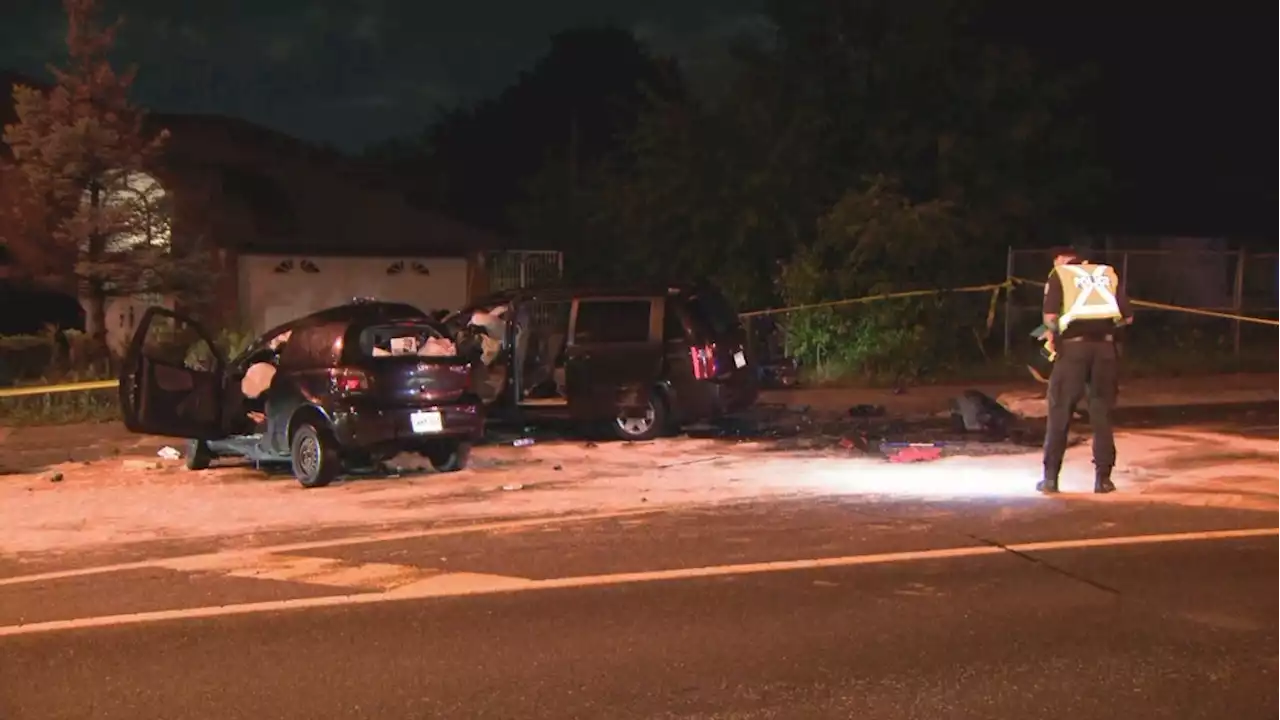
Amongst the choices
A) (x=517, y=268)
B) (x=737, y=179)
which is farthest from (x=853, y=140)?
(x=517, y=268)

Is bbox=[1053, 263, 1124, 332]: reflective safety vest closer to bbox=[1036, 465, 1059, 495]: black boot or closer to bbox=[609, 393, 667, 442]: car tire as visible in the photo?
bbox=[1036, 465, 1059, 495]: black boot

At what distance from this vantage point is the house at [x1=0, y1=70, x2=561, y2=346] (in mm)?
22641

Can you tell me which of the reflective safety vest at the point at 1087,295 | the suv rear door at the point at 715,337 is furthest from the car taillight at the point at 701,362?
the reflective safety vest at the point at 1087,295

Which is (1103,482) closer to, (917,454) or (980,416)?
(917,454)

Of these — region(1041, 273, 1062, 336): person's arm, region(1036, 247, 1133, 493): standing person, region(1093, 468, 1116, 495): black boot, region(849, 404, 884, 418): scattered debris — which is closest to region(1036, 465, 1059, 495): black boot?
region(1036, 247, 1133, 493): standing person

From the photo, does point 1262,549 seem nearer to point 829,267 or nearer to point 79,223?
point 829,267

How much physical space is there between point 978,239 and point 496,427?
31.3 feet

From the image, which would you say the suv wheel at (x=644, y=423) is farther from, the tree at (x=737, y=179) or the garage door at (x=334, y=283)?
the garage door at (x=334, y=283)

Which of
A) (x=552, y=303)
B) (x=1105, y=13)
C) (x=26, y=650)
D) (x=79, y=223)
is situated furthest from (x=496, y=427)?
(x=1105, y=13)

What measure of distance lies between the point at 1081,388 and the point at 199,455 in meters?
7.86

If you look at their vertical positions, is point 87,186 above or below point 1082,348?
above

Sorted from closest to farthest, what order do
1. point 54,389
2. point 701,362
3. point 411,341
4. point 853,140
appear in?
point 411,341 → point 701,362 → point 54,389 → point 853,140

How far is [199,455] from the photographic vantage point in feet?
40.8

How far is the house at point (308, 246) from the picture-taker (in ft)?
74.3
